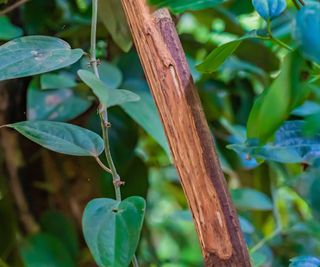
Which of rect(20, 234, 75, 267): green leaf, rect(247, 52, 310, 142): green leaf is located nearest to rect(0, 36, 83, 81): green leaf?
rect(247, 52, 310, 142): green leaf

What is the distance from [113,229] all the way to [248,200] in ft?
1.03

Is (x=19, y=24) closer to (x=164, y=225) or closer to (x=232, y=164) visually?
(x=232, y=164)

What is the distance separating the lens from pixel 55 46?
14.7 inches

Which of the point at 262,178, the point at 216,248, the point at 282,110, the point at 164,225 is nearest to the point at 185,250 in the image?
the point at 164,225

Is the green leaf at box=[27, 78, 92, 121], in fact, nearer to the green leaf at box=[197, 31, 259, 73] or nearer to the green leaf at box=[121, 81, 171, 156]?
the green leaf at box=[121, 81, 171, 156]

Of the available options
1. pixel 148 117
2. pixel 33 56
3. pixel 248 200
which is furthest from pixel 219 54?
pixel 248 200

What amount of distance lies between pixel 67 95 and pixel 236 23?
21 centimetres

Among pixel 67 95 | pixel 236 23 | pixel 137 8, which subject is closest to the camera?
pixel 137 8

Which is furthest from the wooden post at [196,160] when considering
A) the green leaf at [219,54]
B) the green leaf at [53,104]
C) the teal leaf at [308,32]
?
the green leaf at [53,104]

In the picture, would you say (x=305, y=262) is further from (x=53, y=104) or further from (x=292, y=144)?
(x=53, y=104)

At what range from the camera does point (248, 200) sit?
2.07 feet

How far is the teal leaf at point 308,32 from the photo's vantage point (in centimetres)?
22

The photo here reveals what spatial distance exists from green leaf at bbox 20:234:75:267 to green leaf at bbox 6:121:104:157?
222 millimetres

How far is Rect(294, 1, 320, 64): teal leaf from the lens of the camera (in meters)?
0.22
